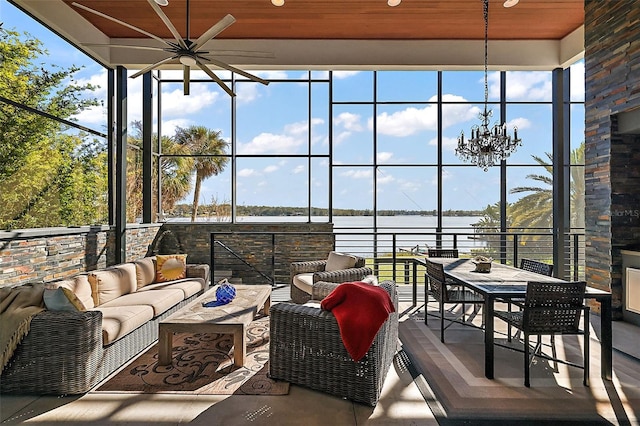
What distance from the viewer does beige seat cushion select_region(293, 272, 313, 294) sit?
14.1ft

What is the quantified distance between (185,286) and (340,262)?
6.24 feet

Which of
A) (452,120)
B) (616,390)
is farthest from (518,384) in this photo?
(452,120)

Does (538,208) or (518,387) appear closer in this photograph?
(518,387)

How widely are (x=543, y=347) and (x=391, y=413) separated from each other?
80.4 inches

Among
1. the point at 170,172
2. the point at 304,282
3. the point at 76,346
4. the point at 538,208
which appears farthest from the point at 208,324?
the point at 538,208

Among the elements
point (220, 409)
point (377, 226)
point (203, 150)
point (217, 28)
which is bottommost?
point (220, 409)

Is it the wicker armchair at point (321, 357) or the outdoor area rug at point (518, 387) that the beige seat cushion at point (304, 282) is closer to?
the outdoor area rug at point (518, 387)

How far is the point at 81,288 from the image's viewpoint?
3.31m

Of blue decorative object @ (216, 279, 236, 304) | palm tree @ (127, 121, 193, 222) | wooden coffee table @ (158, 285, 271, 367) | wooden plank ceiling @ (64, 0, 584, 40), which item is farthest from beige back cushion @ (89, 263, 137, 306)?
palm tree @ (127, 121, 193, 222)

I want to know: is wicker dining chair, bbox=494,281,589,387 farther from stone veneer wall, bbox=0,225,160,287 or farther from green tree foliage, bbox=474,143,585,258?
green tree foliage, bbox=474,143,585,258

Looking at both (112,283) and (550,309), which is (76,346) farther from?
(550,309)

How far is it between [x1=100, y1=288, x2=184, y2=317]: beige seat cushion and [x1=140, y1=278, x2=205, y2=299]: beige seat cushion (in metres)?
0.18

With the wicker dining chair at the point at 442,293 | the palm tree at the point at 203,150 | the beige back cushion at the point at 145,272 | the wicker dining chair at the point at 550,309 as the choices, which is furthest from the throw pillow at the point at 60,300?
the palm tree at the point at 203,150

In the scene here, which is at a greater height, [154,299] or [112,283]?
[112,283]
